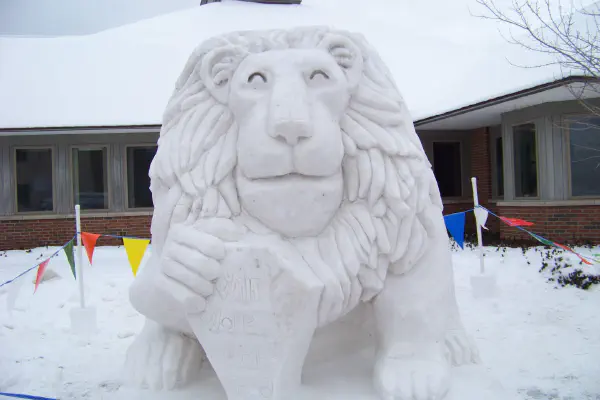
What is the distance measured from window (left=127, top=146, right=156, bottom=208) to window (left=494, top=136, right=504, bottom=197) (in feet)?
22.9

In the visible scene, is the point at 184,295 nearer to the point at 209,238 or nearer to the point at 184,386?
the point at 209,238

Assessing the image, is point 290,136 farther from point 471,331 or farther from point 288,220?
point 471,331

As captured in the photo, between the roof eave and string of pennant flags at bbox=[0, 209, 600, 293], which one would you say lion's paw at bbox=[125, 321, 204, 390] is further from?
the roof eave

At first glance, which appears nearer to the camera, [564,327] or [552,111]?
[564,327]

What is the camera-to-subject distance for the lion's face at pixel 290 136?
1835 mm

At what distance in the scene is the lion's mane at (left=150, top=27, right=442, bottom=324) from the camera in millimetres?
1970

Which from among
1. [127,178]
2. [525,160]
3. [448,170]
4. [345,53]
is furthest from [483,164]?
[345,53]

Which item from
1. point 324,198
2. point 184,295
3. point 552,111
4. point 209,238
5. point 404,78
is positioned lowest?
point 184,295

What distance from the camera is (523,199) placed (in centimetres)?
902

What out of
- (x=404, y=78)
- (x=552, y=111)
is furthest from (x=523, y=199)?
(x=404, y=78)

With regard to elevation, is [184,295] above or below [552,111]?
below

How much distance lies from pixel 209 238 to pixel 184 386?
0.78m

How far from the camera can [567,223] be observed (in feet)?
27.1

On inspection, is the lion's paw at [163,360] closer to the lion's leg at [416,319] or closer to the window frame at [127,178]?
the lion's leg at [416,319]
